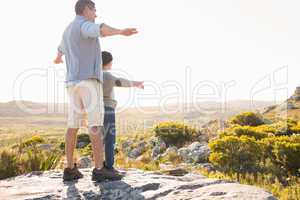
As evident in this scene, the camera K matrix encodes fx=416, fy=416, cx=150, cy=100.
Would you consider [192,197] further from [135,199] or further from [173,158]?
[173,158]

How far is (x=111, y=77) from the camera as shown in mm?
6203

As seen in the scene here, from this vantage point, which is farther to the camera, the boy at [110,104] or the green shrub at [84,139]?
the green shrub at [84,139]

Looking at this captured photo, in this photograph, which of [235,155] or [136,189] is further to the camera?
[235,155]

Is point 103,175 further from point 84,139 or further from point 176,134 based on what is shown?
point 84,139

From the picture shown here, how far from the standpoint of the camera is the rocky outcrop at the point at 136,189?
454cm

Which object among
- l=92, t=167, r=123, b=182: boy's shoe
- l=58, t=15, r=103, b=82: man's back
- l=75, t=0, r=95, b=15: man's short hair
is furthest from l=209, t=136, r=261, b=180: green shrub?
l=75, t=0, r=95, b=15: man's short hair

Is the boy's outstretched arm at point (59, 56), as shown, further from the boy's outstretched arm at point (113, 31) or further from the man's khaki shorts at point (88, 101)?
the boy's outstretched arm at point (113, 31)

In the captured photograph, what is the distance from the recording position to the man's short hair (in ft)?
18.3

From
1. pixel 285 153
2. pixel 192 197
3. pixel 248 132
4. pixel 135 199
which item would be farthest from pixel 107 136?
pixel 248 132

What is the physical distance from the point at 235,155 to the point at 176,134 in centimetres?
542

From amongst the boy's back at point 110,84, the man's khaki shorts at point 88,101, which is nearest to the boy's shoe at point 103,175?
the man's khaki shorts at point 88,101

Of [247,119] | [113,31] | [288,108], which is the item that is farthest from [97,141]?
[288,108]

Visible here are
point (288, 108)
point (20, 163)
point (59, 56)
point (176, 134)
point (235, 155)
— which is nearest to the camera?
point (59, 56)

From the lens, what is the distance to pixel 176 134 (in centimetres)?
1783
